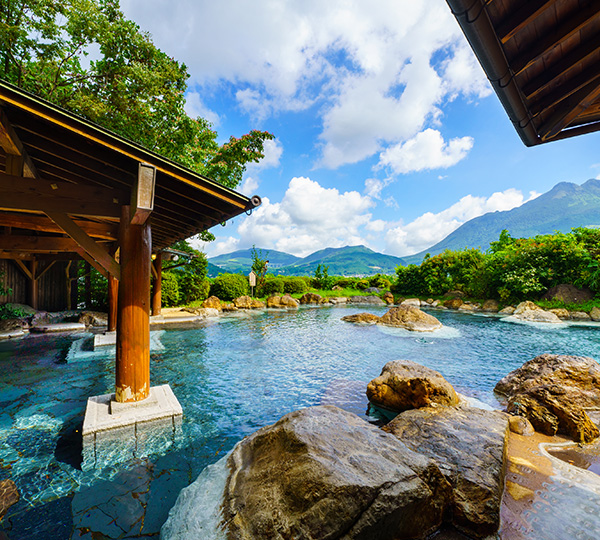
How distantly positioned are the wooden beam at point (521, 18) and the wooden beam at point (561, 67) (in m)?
0.50

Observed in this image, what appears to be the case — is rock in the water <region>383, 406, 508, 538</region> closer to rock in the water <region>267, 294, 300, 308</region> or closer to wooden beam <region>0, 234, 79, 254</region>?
wooden beam <region>0, 234, 79, 254</region>

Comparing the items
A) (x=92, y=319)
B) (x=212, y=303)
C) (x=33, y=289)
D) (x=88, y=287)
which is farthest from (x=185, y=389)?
(x=212, y=303)

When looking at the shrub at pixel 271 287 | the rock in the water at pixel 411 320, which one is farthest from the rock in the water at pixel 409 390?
the shrub at pixel 271 287

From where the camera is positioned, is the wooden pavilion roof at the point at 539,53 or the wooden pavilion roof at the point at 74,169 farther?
the wooden pavilion roof at the point at 74,169

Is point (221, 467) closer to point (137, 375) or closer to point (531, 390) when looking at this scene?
point (137, 375)

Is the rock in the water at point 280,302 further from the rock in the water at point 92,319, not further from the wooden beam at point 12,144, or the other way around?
the wooden beam at point 12,144

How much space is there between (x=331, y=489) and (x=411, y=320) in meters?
13.0

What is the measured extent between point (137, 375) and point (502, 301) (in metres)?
23.2

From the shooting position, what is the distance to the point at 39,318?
464 inches

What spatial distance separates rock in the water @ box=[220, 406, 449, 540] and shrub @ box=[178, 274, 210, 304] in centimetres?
1733

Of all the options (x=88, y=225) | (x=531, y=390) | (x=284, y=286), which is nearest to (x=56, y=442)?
(x=88, y=225)

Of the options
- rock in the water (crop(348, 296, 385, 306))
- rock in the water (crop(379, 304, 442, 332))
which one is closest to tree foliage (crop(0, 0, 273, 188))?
rock in the water (crop(379, 304, 442, 332))

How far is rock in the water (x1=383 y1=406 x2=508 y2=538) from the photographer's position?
2.41 metres

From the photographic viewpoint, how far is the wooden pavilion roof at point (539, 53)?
5.10ft
